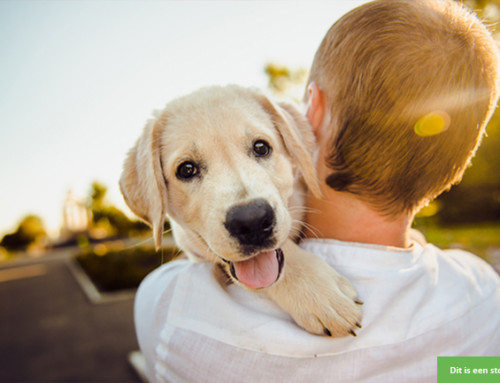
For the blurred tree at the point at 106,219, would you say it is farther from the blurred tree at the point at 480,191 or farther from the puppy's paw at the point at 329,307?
the puppy's paw at the point at 329,307

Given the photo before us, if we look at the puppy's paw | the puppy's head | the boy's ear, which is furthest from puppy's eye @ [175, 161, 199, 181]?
the puppy's paw

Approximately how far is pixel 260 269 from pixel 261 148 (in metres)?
0.87

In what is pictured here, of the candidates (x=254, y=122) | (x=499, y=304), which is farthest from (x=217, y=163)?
(x=499, y=304)

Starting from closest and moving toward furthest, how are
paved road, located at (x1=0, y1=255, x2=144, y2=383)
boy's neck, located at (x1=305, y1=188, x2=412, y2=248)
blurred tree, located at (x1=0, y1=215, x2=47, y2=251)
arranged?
boy's neck, located at (x1=305, y1=188, x2=412, y2=248), paved road, located at (x1=0, y1=255, x2=144, y2=383), blurred tree, located at (x1=0, y1=215, x2=47, y2=251)

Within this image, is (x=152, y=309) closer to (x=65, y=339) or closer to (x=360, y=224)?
(x=360, y=224)

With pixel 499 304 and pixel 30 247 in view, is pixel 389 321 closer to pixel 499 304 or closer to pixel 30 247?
pixel 499 304

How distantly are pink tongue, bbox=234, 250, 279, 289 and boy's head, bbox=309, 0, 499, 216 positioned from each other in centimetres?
62

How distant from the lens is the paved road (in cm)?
774

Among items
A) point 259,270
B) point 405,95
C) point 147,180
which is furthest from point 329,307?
point 147,180

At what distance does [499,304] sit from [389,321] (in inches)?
27.1

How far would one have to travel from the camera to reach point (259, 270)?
6.84 feet

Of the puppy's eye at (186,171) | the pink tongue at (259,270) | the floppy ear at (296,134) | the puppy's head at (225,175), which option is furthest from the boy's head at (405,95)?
the puppy's eye at (186,171)

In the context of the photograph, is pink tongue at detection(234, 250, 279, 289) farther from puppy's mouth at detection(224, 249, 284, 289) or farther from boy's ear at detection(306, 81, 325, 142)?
boy's ear at detection(306, 81, 325, 142)

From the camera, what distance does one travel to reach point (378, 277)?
1885mm
